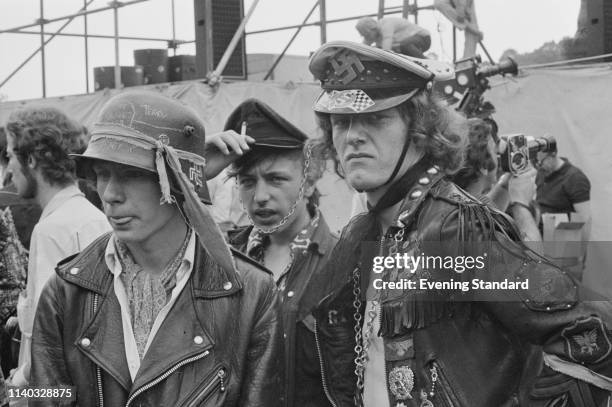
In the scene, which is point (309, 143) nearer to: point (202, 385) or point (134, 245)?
point (134, 245)

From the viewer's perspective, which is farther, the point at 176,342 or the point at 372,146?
the point at 372,146

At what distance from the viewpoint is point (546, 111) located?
930 centimetres

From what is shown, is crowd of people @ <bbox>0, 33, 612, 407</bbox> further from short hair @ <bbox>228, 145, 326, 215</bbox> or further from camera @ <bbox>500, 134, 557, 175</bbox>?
camera @ <bbox>500, 134, 557, 175</bbox>

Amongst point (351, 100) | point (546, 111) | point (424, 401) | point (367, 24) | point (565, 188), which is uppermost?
point (367, 24)

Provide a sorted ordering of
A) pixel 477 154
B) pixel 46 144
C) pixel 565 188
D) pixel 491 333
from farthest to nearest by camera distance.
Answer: pixel 565 188 → pixel 477 154 → pixel 46 144 → pixel 491 333

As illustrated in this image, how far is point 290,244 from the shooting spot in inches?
168

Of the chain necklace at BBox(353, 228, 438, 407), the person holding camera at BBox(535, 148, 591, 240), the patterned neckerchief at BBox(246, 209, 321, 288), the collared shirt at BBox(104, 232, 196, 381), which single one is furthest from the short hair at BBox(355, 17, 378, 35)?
the person holding camera at BBox(535, 148, 591, 240)

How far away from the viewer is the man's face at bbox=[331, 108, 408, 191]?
3035 mm

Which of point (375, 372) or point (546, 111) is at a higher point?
point (546, 111)

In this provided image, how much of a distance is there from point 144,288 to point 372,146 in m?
0.82

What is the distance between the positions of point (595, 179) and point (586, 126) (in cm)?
50

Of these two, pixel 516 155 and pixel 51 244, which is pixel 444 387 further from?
pixel 516 155

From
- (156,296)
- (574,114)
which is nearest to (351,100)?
(156,296)

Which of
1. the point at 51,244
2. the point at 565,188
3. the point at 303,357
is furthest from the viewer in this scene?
the point at 565,188
